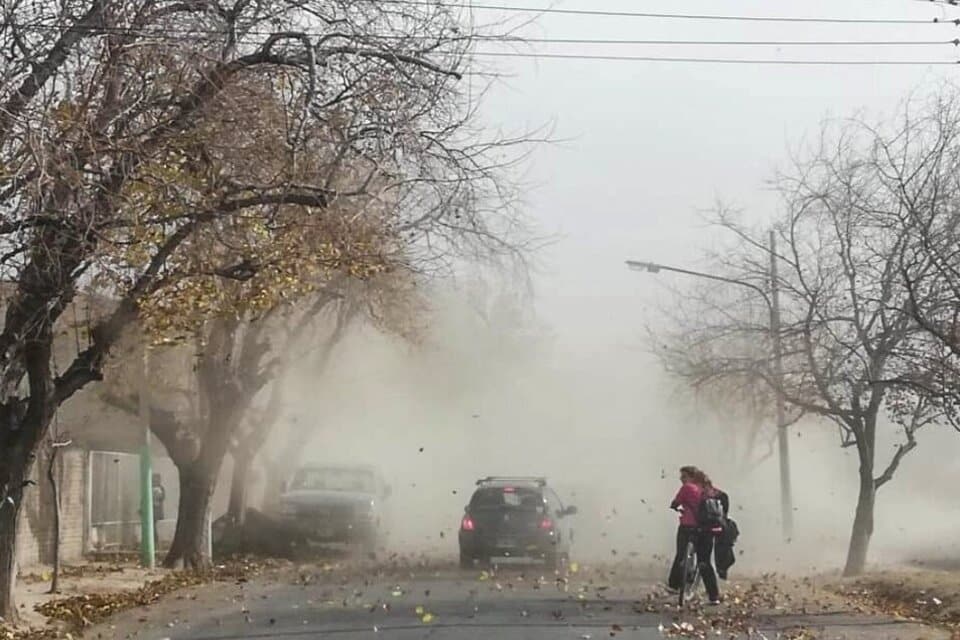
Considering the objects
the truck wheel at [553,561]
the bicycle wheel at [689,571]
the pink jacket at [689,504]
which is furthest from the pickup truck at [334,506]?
the bicycle wheel at [689,571]

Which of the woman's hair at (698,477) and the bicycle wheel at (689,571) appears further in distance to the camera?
the woman's hair at (698,477)

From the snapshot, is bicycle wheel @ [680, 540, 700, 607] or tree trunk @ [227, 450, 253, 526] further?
tree trunk @ [227, 450, 253, 526]

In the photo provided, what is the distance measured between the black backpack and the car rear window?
7.59 m

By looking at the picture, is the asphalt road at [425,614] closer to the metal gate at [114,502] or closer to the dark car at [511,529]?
the dark car at [511,529]

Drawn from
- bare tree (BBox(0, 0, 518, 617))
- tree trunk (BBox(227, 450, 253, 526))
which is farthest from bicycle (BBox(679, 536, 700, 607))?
tree trunk (BBox(227, 450, 253, 526))

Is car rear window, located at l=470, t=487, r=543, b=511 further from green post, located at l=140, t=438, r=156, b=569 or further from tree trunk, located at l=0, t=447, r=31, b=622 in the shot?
tree trunk, located at l=0, t=447, r=31, b=622

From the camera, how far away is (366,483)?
29.9 meters

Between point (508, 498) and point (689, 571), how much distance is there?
26.6ft

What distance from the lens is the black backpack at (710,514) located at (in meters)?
17.1

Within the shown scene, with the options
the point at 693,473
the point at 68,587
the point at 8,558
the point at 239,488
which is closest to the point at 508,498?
the point at 239,488

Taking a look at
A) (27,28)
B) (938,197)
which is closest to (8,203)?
(27,28)

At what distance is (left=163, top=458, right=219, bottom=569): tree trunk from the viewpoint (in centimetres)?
2298

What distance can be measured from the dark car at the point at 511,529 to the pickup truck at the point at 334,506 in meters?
3.93

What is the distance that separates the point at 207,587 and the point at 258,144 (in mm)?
9180
